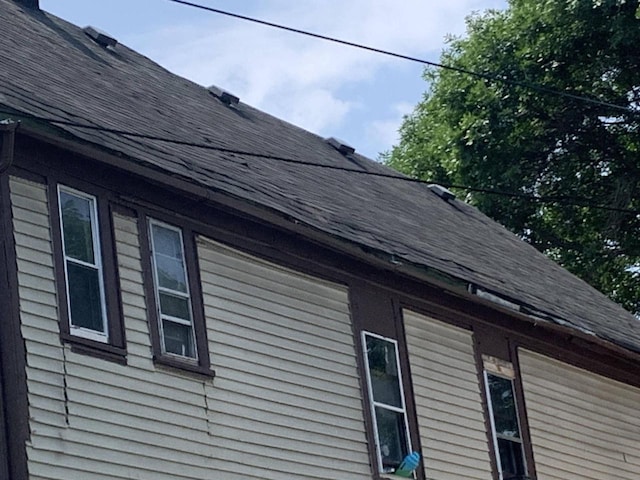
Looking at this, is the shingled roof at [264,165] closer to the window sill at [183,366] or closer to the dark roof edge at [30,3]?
the dark roof edge at [30,3]

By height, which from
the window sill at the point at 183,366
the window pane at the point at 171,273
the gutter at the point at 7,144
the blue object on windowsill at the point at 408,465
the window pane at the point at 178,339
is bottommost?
the blue object on windowsill at the point at 408,465

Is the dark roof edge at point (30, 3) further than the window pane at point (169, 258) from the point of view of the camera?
Yes

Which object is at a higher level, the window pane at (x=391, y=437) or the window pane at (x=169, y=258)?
the window pane at (x=169, y=258)

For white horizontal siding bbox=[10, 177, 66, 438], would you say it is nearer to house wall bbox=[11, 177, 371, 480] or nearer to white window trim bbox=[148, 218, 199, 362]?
house wall bbox=[11, 177, 371, 480]

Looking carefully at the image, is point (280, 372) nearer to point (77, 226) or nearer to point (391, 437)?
point (391, 437)

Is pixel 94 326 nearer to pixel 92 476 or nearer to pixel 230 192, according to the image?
pixel 92 476

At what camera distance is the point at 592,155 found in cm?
3312

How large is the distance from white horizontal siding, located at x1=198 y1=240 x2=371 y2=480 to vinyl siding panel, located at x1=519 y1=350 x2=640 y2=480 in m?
4.18

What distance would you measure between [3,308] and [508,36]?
23361mm

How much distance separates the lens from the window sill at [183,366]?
1239 centimetres

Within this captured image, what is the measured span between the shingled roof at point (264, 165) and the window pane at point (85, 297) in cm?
108

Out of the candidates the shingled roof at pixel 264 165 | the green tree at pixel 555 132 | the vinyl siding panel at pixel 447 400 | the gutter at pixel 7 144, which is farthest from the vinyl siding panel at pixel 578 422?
the green tree at pixel 555 132

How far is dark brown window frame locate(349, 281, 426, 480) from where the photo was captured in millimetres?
15125

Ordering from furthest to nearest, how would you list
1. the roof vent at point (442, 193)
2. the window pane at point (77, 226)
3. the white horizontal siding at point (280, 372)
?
the roof vent at point (442, 193) → the white horizontal siding at point (280, 372) → the window pane at point (77, 226)
